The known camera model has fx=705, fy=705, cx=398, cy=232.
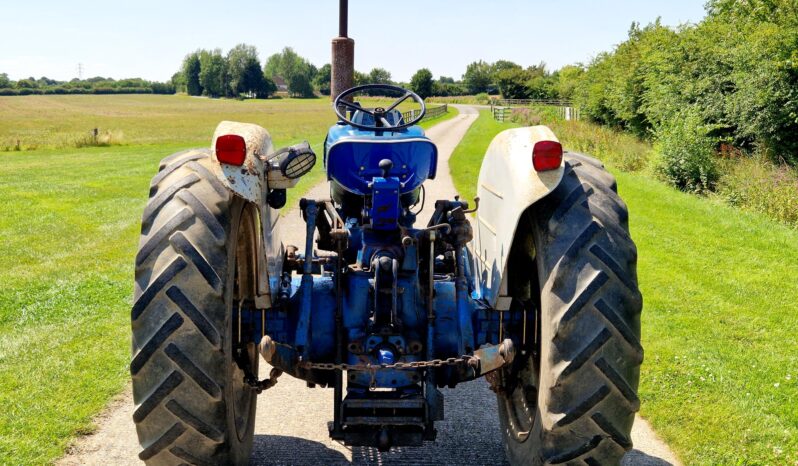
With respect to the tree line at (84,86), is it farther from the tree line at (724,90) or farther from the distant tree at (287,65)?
the tree line at (724,90)

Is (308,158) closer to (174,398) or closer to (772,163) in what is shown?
(174,398)

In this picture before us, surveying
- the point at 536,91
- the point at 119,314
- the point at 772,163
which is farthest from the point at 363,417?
the point at 536,91

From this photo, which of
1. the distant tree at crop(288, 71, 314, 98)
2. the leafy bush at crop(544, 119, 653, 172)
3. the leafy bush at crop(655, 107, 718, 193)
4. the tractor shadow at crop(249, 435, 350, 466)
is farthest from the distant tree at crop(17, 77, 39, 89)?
the tractor shadow at crop(249, 435, 350, 466)

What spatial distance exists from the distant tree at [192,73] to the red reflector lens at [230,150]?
135114mm

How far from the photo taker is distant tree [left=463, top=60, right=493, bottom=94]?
119938mm

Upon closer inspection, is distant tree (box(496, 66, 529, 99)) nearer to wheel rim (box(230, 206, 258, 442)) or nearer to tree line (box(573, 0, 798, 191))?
tree line (box(573, 0, 798, 191))

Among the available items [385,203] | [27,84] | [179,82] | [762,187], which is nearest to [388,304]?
[385,203]

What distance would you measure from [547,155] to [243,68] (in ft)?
395

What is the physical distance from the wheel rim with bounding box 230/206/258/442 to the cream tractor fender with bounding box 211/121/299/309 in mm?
96

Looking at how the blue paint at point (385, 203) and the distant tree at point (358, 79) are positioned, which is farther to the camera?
the distant tree at point (358, 79)

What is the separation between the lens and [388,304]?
3.62m

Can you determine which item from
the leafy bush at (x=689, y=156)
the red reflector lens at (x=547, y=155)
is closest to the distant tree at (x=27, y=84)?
the leafy bush at (x=689, y=156)

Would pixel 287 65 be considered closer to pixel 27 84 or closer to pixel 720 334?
pixel 27 84

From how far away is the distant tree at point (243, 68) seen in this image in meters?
118
